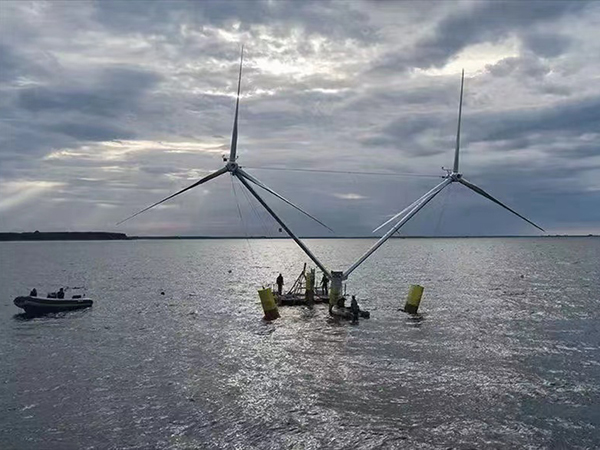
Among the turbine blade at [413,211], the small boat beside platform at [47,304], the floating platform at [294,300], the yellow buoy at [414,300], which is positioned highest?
the turbine blade at [413,211]

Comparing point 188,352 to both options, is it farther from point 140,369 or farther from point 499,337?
point 499,337

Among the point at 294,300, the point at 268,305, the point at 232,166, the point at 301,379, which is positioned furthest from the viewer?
the point at 294,300

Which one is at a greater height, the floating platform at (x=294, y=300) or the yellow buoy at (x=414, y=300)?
the yellow buoy at (x=414, y=300)

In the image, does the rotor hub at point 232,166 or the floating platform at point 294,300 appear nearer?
the rotor hub at point 232,166

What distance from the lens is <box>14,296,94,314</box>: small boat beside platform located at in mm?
58750

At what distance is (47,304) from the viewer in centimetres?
6056

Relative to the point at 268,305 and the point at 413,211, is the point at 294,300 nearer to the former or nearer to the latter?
the point at 268,305

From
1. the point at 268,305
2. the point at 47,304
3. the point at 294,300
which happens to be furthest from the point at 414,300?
the point at 47,304

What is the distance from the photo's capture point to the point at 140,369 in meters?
35.3

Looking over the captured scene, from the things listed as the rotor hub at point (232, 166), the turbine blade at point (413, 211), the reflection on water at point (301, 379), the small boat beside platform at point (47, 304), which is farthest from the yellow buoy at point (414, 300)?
the small boat beside platform at point (47, 304)

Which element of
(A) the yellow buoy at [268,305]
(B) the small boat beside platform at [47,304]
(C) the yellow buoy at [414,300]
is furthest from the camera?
(B) the small boat beside platform at [47,304]

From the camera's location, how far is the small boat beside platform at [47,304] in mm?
58750

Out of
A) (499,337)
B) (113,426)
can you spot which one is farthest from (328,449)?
(499,337)

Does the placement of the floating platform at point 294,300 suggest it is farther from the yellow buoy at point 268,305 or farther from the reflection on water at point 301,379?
the yellow buoy at point 268,305
